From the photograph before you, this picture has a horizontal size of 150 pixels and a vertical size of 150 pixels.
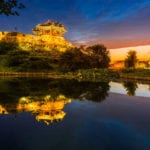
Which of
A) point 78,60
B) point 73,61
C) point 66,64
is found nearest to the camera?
point 73,61

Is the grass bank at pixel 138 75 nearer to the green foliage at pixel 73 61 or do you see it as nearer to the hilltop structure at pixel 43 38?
the green foliage at pixel 73 61

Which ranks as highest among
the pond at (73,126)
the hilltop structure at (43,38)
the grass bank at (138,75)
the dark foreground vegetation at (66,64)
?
the hilltop structure at (43,38)

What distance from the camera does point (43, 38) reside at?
88875 mm

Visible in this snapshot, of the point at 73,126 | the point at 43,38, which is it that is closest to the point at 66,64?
the point at 43,38

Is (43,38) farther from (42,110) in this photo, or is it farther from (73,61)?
(42,110)

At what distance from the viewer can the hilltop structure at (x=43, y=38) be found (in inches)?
3236

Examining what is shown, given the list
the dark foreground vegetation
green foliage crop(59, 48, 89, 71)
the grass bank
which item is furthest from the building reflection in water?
green foliage crop(59, 48, 89, 71)

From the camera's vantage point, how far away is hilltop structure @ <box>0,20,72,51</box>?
3236 inches

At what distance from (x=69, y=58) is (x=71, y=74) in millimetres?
8268

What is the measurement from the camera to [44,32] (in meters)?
91.0

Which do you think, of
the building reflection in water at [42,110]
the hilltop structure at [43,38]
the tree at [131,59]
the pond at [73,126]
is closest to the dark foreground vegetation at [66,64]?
the tree at [131,59]

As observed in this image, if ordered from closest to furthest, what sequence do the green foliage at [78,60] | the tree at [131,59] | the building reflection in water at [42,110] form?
the building reflection in water at [42,110] < the green foliage at [78,60] < the tree at [131,59]

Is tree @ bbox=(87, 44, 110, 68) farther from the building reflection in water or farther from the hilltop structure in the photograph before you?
the building reflection in water

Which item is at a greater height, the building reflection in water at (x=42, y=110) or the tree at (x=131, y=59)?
the tree at (x=131, y=59)
